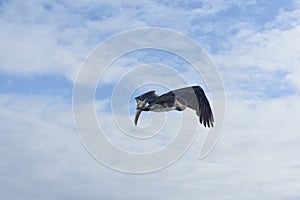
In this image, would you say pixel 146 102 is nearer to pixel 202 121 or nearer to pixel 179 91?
pixel 179 91

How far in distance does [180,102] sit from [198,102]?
2186 millimetres

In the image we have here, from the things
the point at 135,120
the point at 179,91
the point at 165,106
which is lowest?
the point at 135,120

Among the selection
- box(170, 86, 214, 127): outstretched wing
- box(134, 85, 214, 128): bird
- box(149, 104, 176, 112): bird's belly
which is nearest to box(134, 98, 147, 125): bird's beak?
box(134, 85, 214, 128): bird

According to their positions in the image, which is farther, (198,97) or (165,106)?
(198,97)

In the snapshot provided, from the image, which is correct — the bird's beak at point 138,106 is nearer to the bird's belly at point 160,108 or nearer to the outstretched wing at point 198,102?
the bird's belly at point 160,108

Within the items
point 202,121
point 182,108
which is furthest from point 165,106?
point 202,121

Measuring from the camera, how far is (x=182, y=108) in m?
Answer: 21.4

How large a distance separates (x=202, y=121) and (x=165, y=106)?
309 centimetres

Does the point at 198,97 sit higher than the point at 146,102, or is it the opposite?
the point at 198,97

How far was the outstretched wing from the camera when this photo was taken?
22438mm

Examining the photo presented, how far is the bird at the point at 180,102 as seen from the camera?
21.0 meters

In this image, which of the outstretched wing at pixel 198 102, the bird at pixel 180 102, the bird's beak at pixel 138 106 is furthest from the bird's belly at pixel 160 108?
the outstretched wing at pixel 198 102

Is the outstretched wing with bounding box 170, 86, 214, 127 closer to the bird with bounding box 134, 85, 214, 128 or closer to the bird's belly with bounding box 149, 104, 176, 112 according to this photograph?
the bird with bounding box 134, 85, 214, 128

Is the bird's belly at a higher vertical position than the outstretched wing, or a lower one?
lower
